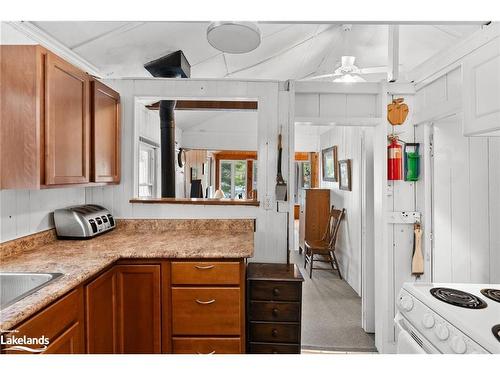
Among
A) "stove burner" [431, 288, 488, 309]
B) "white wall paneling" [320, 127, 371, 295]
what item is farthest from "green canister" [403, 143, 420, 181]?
"stove burner" [431, 288, 488, 309]

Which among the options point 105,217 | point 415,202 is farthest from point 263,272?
point 415,202

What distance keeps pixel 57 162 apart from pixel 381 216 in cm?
222

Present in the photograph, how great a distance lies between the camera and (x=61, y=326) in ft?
3.66

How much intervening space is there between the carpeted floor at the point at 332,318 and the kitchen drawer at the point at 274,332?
491 mm

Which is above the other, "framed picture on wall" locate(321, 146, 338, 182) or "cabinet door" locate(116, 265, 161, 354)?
"framed picture on wall" locate(321, 146, 338, 182)

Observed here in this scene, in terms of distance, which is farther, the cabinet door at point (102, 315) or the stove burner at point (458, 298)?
the cabinet door at point (102, 315)

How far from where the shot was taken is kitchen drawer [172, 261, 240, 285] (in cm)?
161

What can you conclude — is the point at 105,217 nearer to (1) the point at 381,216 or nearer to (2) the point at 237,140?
(2) the point at 237,140

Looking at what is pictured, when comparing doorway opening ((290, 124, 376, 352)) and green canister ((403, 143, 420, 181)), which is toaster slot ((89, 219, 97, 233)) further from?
green canister ((403, 143, 420, 181))

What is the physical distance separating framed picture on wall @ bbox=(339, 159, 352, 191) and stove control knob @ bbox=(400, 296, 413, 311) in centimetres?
225

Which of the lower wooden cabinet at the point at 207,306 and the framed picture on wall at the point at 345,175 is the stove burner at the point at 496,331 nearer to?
the lower wooden cabinet at the point at 207,306

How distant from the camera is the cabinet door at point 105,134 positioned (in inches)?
71.3

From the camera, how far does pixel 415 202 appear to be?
7.50ft
